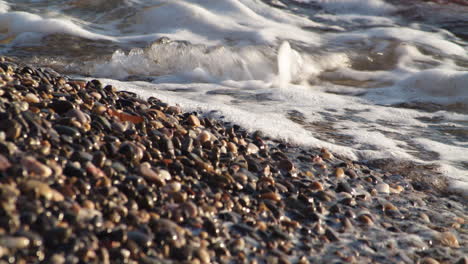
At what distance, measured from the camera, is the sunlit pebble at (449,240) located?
9.12ft

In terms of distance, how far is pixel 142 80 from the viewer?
5992 mm

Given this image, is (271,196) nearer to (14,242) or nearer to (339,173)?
(339,173)

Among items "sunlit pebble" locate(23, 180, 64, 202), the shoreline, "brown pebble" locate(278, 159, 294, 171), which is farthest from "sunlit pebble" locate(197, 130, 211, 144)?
"sunlit pebble" locate(23, 180, 64, 202)

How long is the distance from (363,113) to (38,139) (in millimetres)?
3901

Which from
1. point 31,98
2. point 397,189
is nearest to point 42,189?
point 31,98

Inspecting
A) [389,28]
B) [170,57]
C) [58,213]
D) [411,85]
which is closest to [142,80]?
[170,57]

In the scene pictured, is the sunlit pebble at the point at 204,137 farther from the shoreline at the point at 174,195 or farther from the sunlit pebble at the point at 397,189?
the sunlit pebble at the point at 397,189

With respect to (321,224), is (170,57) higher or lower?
higher

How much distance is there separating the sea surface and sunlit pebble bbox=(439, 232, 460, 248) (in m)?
0.96

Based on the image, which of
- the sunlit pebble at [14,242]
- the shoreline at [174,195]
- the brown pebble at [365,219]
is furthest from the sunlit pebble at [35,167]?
the brown pebble at [365,219]

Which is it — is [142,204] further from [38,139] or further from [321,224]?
[321,224]

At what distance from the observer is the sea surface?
4531 mm

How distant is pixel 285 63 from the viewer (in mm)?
7242

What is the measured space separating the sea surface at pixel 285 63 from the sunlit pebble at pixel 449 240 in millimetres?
955
